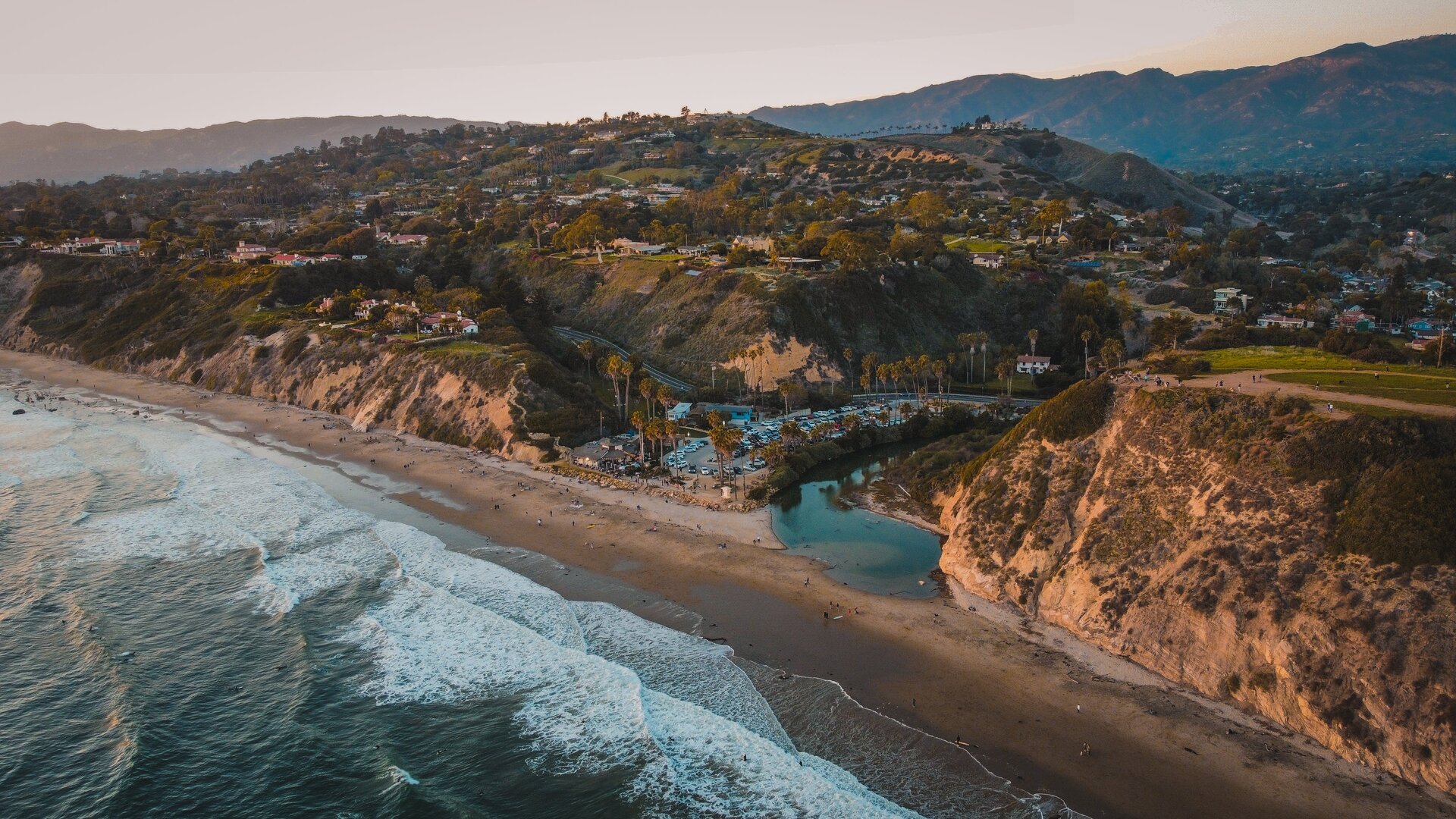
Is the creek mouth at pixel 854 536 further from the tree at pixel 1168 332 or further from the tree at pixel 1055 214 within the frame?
the tree at pixel 1055 214

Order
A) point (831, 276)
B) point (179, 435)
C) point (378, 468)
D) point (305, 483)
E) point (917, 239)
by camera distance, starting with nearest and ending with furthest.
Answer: point (305, 483) → point (378, 468) → point (179, 435) → point (831, 276) → point (917, 239)

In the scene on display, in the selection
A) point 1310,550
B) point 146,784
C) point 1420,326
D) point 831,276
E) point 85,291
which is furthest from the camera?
point 85,291

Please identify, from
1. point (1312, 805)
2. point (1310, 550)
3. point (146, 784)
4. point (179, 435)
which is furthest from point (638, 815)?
point (179, 435)

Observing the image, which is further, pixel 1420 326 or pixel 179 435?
pixel 1420 326

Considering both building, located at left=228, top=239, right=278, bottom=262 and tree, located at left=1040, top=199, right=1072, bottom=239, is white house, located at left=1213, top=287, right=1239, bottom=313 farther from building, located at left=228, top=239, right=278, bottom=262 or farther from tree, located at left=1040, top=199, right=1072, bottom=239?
building, located at left=228, top=239, right=278, bottom=262

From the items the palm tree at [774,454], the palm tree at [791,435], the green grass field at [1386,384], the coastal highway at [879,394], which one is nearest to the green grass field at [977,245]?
the coastal highway at [879,394]

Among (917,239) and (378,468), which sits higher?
(917,239)

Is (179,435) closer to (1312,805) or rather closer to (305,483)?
(305,483)
